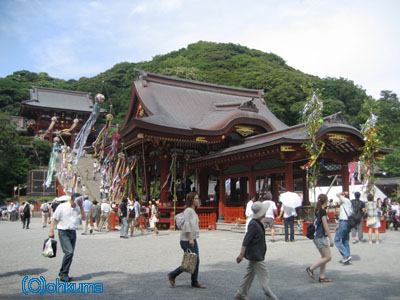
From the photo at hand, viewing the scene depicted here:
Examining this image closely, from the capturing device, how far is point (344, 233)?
7.89 meters

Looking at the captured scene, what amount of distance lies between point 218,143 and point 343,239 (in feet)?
38.7

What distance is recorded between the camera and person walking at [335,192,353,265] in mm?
7703

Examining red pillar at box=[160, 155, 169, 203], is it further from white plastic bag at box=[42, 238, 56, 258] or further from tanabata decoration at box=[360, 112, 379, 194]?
white plastic bag at box=[42, 238, 56, 258]

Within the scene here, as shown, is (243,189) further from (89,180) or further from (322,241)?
(89,180)

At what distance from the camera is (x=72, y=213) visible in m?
6.57

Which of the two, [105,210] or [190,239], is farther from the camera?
[105,210]

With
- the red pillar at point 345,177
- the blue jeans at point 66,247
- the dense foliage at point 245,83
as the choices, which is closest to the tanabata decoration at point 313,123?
the red pillar at point 345,177

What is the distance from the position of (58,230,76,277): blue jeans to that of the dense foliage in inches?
1144

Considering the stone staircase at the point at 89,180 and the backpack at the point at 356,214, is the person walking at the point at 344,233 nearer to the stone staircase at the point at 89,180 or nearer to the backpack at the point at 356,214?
the backpack at the point at 356,214

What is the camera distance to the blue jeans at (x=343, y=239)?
25.4 ft

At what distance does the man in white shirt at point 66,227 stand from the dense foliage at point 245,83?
28.8 m

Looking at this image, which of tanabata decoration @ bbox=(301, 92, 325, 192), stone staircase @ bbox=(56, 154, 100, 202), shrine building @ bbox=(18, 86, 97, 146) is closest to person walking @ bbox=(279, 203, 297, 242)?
tanabata decoration @ bbox=(301, 92, 325, 192)

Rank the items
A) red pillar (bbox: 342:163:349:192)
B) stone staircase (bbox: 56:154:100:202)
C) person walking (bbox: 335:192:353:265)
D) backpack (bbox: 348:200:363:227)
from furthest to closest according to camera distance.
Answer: stone staircase (bbox: 56:154:100:202), red pillar (bbox: 342:163:349:192), backpack (bbox: 348:200:363:227), person walking (bbox: 335:192:353:265)

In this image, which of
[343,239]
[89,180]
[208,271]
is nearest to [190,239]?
[208,271]
